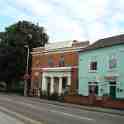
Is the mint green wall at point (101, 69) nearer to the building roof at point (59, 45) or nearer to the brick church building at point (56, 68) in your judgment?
the brick church building at point (56, 68)

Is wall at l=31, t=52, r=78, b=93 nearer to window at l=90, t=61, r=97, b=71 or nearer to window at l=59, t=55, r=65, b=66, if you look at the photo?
window at l=59, t=55, r=65, b=66

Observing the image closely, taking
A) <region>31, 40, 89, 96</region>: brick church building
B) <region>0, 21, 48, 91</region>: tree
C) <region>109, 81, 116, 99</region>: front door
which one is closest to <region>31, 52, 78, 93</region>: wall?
<region>31, 40, 89, 96</region>: brick church building

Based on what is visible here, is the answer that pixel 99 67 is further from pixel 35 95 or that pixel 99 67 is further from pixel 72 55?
pixel 35 95

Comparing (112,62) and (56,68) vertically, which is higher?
(56,68)

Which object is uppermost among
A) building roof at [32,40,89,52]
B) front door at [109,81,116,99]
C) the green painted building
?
building roof at [32,40,89,52]

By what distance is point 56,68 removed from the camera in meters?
51.5

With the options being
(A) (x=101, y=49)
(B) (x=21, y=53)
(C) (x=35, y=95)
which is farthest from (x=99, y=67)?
(B) (x=21, y=53)

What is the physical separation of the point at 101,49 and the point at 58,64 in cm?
1233

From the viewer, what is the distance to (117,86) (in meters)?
37.4

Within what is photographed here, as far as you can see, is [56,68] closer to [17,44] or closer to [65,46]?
[65,46]

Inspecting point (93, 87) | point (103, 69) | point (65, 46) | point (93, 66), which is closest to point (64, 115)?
point (103, 69)

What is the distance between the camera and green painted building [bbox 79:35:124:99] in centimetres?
3734

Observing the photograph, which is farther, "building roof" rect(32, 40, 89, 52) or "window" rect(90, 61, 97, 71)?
"building roof" rect(32, 40, 89, 52)

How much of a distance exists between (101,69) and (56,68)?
1226cm
